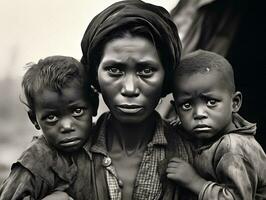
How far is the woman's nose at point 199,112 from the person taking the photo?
2350 millimetres

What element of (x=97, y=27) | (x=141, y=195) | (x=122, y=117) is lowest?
(x=141, y=195)

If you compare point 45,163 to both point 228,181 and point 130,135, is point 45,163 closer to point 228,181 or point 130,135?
point 130,135

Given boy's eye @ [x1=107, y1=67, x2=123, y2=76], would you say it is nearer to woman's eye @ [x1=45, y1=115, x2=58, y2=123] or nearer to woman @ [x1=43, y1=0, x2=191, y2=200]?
woman @ [x1=43, y1=0, x2=191, y2=200]

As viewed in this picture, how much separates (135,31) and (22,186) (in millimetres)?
549

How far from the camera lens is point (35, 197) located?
240 cm

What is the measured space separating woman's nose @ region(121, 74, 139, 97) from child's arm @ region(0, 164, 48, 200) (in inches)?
14.1

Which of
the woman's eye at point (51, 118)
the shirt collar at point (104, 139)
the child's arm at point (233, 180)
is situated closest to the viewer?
the child's arm at point (233, 180)

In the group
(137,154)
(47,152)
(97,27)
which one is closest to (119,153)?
(137,154)

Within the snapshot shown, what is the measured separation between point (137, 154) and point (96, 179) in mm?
151

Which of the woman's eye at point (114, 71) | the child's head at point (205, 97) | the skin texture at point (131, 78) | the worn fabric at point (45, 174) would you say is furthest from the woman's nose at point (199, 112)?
the worn fabric at point (45, 174)

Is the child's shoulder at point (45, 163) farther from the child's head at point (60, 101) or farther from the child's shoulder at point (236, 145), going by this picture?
the child's shoulder at point (236, 145)

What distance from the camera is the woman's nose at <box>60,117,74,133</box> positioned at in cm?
238

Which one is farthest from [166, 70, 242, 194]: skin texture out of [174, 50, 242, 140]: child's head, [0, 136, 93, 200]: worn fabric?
[0, 136, 93, 200]: worn fabric

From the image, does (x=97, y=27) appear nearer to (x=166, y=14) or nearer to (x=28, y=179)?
(x=166, y=14)
